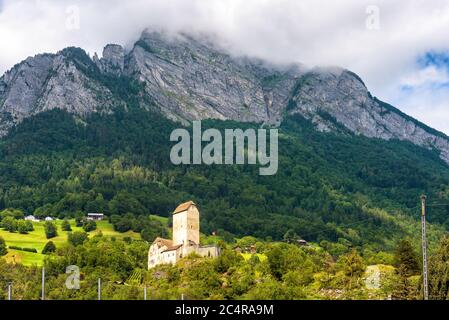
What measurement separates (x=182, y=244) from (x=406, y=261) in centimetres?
3608

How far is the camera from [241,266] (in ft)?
273

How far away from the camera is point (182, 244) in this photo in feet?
320

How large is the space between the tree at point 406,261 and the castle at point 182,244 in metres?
27.5

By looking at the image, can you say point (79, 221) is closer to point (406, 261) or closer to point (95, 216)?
point (95, 216)

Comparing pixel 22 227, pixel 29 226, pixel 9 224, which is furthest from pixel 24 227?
pixel 9 224

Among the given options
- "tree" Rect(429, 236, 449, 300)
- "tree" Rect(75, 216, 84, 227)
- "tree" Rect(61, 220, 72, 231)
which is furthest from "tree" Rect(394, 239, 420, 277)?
"tree" Rect(75, 216, 84, 227)

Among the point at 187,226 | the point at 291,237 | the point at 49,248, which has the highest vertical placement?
the point at 187,226

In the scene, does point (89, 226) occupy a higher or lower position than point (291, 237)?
higher

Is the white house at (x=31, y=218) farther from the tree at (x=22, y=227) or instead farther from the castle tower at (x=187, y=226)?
the castle tower at (x=187, y=226)

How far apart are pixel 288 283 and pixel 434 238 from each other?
354ft

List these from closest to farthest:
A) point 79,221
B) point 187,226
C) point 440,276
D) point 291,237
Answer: point 440,276 → point 187,226 → point 79,221 → point 291,237

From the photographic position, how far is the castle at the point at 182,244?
95562 millimetres

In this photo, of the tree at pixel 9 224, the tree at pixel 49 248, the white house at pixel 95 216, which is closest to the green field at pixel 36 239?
the tree at pixel 49 248
